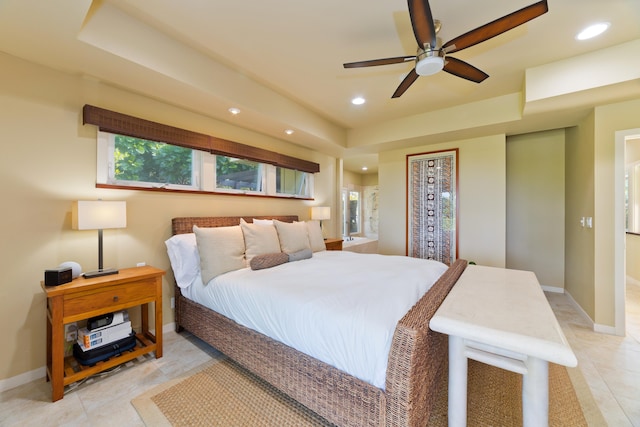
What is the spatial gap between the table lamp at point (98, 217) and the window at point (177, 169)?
1.38 feet

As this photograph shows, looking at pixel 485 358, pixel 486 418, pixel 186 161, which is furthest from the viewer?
pixel 186 161

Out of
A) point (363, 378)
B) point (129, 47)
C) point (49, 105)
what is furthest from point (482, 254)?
point (49, 105)

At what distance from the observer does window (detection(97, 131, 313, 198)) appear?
7.80ft

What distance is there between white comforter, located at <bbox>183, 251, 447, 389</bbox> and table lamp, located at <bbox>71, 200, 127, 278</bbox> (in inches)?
29.9

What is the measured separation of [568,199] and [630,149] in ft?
7.50

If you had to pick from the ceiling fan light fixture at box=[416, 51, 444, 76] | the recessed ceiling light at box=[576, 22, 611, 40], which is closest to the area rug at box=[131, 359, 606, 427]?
the ceiling fan light fixture at box=[416, 51, 444, 76]

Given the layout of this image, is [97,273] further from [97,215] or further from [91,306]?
[97,215]

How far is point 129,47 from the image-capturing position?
6.36 ft

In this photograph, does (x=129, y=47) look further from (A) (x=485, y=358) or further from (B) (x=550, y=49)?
(B) (x=550, y=49)

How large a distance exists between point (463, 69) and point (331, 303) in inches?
84.6

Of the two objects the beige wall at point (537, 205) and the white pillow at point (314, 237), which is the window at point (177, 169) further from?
the beige wall at point (537, 205)

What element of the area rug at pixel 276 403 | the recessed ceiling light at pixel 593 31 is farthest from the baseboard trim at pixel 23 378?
the recessed ceiling light at pixel 593 31

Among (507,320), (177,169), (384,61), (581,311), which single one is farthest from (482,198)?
(177,169)

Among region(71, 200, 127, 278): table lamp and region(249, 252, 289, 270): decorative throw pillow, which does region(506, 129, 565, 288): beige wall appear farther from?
region(71, 200, 127, 278): table lamp
